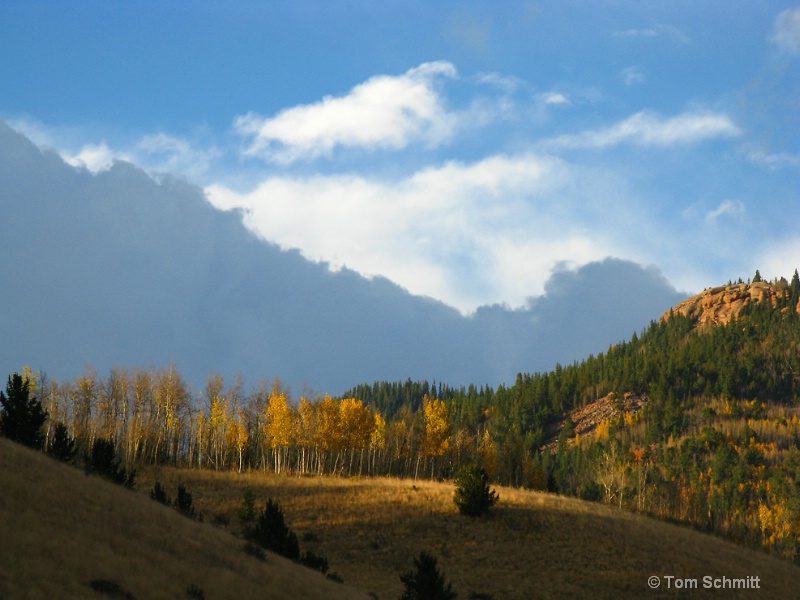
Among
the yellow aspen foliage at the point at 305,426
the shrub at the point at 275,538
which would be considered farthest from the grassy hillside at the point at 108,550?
the yellow aspen foliage at the point at 305,426

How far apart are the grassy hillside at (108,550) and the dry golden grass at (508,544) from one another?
39.3 ft

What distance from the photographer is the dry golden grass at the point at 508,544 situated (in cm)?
4581

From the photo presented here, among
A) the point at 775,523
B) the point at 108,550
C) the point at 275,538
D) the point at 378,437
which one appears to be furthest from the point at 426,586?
the point at 775,523

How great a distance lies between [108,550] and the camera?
23.5m

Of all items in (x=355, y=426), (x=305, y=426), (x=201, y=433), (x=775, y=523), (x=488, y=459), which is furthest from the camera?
(x=775, y=523)

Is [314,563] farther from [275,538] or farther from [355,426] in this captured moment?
[355,426]

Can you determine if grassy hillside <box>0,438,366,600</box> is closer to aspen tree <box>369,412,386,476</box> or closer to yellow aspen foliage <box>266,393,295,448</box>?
yellow aspen foliage <box>266,393,295,448</box>

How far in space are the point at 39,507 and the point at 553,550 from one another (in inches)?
1443

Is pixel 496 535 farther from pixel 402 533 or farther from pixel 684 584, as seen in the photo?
pixel 684 584

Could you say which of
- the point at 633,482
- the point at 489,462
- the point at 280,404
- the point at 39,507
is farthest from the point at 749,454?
the point at 39,507

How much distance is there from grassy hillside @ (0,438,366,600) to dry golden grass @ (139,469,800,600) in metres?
12.0

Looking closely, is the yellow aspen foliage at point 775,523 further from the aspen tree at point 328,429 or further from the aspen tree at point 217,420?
the aspen tree at point 217,420

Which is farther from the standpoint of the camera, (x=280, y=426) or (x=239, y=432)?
(x=239, y=432)

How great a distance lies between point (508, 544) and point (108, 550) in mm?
35424
